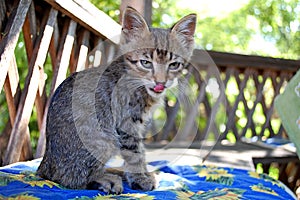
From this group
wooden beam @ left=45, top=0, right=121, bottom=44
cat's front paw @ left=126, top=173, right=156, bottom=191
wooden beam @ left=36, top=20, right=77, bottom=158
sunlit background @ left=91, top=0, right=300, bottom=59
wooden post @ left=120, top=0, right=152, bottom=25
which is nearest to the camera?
cat's front paw @ left=126, top=173, right=156, bottom=191

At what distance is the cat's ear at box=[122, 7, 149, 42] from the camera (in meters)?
1.49

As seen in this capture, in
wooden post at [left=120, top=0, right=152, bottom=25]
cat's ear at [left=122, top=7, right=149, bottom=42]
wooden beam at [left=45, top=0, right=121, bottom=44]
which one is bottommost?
cat's ear at [left=122, top=7, right=149, bottom=42]

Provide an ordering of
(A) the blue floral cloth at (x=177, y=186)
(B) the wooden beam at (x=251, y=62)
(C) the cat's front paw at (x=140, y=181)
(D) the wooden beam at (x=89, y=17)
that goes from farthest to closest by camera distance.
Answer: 1. (B) the wooden beam at (x=251, y=62)
2. (D) the wooden beam at (x=89, y=17)
3. (C) the cat's front paw at (x=140, y=181)
4. (A) the blue floral cloth at (x=177, y=186)

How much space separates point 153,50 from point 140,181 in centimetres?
51

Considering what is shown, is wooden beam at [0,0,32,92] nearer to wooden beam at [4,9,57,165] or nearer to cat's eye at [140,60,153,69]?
wooden beam at [4,9,57,165]


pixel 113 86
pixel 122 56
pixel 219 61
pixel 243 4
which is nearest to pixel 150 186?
pixel 113 86

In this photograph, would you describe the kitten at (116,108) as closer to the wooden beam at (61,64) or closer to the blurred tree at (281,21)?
the wooden beam at (61,64)

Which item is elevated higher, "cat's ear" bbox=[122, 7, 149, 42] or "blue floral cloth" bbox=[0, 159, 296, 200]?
"cat's ear" bbox=[122, 7, 149, 42]

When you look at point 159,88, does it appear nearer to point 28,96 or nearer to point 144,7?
point 28,96

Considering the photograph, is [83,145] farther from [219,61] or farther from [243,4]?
[243,4]

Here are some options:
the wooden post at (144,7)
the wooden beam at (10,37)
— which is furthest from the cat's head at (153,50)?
the wooden post at (144,7)

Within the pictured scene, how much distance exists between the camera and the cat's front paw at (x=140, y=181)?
1.56 meters

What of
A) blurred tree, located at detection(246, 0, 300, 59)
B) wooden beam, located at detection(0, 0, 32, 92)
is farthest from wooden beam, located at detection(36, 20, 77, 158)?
blurred tree, located at detection(246, 0, 300, 59)

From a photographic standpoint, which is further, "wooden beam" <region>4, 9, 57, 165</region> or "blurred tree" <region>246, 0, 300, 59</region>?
"blurred tree" <region>246, 0, 300, 59</region>
